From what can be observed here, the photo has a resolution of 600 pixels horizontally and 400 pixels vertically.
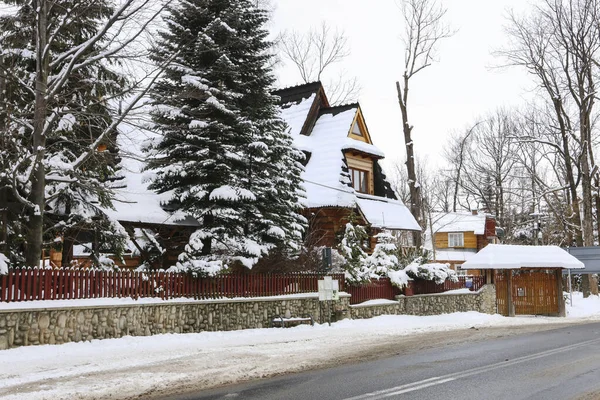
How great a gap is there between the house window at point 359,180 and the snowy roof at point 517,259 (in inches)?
321

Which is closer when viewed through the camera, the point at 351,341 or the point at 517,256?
the point at 351,341

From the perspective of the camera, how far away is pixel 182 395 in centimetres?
820

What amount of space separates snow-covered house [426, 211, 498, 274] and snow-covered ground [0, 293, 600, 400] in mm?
41702

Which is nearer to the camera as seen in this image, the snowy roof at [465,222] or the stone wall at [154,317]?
the stone wall at [154,317]

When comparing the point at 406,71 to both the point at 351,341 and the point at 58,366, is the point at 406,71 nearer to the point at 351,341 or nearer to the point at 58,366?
the point at 351,341

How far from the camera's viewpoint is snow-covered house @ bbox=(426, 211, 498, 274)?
57.7 m

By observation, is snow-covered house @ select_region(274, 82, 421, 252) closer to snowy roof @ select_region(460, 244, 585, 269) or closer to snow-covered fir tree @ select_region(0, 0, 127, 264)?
snowy roof @ select_region(460, 244, 585, 269)

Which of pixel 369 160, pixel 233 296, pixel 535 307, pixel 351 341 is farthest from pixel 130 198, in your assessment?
pixel 535 307

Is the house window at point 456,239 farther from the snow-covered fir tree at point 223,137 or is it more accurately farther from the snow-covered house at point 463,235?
the snow-covered fir tree at point 223,137

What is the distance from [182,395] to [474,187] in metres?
53.3

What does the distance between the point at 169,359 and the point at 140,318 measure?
2.97 meters

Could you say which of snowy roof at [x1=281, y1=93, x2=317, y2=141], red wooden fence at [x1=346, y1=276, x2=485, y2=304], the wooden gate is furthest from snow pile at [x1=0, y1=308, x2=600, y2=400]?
snowy roof at [x1=281, y1=93, x2=317, y2=141]

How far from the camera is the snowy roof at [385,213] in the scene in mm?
29523

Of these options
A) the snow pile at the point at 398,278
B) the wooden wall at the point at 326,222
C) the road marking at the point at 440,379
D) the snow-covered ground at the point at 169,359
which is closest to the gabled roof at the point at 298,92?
the wooden wall at the point at 326,222
